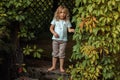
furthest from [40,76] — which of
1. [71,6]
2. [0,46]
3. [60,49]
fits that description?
[71,6]

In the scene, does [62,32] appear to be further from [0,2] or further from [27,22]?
[0,2]

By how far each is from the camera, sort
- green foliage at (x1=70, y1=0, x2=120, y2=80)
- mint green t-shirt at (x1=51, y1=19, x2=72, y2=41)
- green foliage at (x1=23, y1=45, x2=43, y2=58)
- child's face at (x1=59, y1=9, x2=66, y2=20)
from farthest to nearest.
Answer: green foliage at (x1=23, y1=45, x2=43, y2=58)
mint green t-shirt at (x1=51, y1=19, x2=72, y2=41)
child's face at (x1=59, y1=9, x2=66, y2=20)
green foliage at (x1=70, y1=0, x2=120, y2=80)

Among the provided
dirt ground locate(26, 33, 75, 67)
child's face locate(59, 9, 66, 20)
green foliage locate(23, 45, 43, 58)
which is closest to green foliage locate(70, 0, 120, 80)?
child's face locate(59, 9, 66, 20)

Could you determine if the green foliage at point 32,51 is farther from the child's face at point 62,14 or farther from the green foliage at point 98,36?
the green foliage at point 98,36

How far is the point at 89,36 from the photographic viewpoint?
6.48 m

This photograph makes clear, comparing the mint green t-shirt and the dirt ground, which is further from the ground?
the mint green t-shirt

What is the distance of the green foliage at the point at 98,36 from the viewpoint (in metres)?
6.12

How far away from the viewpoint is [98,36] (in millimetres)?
6312

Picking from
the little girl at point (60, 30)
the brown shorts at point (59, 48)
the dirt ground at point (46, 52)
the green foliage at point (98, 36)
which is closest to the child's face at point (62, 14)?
the little girl at point (60, 30)

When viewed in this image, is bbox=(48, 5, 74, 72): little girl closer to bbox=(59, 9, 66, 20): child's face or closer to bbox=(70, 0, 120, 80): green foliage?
bbox=(59, 9, 66, 20): child's face

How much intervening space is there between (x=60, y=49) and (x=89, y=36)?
3.44 feet

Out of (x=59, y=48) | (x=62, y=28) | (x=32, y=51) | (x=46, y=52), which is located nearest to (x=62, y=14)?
(x=62, y=28)

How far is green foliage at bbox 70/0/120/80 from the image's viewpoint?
6125mm

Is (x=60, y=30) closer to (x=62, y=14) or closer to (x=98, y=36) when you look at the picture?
(x=62, y=14)
